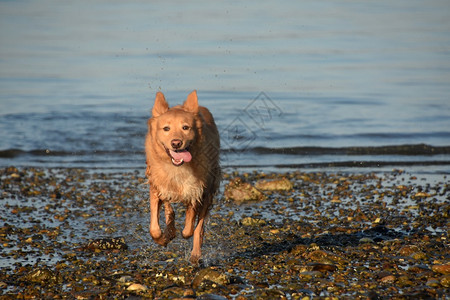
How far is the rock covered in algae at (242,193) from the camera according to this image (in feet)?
35.3

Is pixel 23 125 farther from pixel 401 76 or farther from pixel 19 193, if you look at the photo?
pixel 401 76

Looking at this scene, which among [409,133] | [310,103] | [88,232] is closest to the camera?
[88,232]

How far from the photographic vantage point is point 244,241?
8.28 metres

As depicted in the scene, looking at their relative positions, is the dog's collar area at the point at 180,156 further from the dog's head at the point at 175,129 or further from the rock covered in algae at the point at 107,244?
the rock covered in algae at the point at 107,244

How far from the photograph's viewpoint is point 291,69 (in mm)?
26875

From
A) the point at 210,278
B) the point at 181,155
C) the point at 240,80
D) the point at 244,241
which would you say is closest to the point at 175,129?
the point at 181,155

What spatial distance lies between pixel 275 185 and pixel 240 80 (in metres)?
13.9

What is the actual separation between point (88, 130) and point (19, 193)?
752 centimetres

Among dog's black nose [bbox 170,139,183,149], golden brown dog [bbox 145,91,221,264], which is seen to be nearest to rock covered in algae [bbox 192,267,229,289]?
golden brown dog [bbox 145,91,221,264]

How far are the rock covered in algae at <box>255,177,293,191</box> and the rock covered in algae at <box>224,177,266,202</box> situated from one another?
0.72m

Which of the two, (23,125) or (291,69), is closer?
(23,125)

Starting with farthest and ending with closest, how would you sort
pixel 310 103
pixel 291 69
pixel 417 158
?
1. pixel 291 69
2. pixel 310 103
3. pixel 417 158

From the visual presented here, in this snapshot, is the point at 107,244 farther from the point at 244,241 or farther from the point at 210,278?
the point at 210,278

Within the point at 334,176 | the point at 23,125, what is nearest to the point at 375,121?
the point at 334,176
